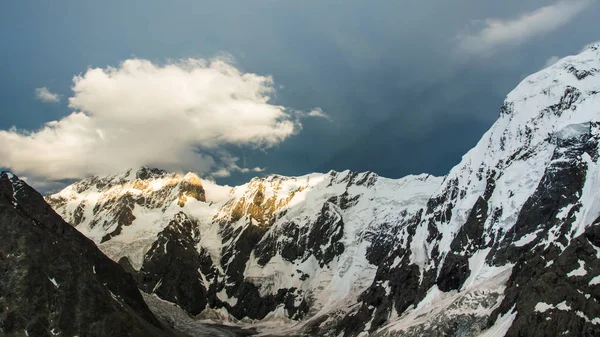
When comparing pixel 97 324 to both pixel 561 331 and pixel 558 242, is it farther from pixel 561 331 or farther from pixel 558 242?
pixel 558 242

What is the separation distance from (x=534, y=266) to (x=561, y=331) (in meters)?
39.5

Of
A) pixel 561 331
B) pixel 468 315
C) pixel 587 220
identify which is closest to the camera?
pixel 561 331

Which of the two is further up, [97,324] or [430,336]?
[97,324]

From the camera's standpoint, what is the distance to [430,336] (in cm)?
18812

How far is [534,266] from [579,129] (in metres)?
60.2

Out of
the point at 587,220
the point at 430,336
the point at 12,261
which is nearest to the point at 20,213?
the point at 12,261

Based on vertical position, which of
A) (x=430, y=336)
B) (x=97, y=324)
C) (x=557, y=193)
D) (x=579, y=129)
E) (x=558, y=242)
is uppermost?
(x=579, y=129)

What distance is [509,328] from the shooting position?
147m

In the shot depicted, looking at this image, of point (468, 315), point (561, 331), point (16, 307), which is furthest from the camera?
point (468, 315)

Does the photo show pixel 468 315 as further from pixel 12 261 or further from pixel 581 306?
pixel 12 261

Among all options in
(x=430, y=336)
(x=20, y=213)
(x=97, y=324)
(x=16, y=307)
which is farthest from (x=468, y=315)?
(x=20, y=213)

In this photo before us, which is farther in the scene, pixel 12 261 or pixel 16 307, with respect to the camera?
pixel 12 261

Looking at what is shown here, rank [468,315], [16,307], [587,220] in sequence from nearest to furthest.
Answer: [16,307] < [587,220] < [468,315]

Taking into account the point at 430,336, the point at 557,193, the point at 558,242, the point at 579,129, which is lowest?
the point at 430,336
